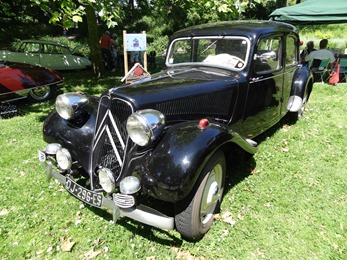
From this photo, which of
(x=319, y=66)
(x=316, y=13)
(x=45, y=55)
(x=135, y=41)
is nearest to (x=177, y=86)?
(x=135, y=41)

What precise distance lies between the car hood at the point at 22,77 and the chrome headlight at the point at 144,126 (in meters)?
5.30

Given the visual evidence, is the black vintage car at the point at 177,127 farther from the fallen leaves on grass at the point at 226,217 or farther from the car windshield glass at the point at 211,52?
the fallen leaves on grass at the point at 226,217

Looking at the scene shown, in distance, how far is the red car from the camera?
6414mm

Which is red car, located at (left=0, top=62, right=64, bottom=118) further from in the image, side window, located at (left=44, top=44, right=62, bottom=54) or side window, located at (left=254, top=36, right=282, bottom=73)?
side window, located at (left=254, top=36, right=282, bottom=73)

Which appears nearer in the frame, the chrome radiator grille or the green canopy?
the chrome radiator grille

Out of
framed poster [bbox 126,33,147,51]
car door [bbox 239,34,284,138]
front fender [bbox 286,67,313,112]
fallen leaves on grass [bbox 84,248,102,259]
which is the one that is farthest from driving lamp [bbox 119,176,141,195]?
framed poster [bbox 126,33,147,51]

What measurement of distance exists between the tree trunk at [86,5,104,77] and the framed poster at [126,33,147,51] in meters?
2.13

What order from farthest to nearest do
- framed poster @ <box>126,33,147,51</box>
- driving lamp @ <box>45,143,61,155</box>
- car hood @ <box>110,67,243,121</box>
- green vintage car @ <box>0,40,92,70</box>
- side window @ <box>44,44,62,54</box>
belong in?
1. side window @ <box>44,44,62,54</box>
2. green vintage car @ <box>0,40,92,70</box>
3. framed poster @ <box>126,33,147,51</box>
4. driving lamp @ <box>45,143,61,155</box>
5. car hood @ <box>110,67,243,121</box>

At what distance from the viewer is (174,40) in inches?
166

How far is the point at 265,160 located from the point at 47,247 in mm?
2939

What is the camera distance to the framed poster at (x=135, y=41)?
26.2 feet

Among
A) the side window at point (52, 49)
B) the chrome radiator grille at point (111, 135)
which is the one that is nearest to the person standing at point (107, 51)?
the side window at point (52, 49)

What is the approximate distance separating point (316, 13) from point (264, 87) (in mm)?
5986

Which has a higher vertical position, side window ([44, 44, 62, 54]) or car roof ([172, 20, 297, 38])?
car roof ([172, 20, 297, 38])
